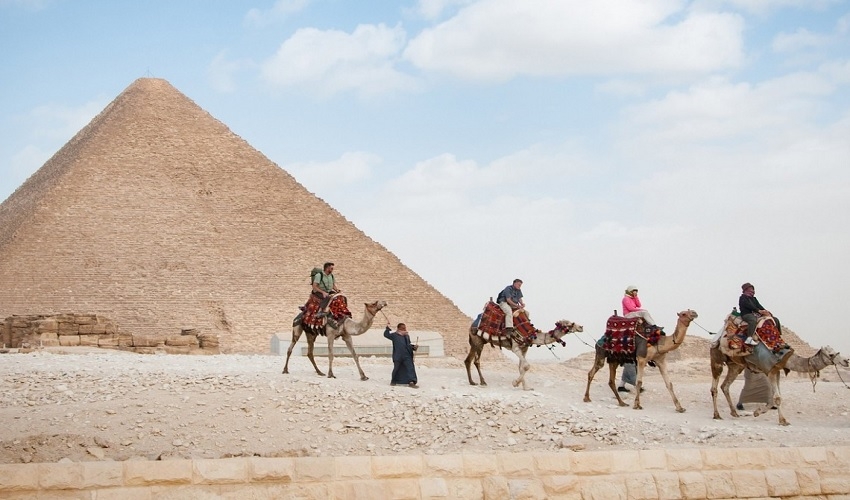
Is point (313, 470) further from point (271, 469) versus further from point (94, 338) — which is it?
point (94, 338)

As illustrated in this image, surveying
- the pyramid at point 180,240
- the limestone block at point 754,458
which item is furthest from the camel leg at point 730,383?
the pyramid at point 180,240

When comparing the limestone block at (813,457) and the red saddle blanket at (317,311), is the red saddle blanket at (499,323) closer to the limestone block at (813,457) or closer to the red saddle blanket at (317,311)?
the red saddle blanket at (317,311)

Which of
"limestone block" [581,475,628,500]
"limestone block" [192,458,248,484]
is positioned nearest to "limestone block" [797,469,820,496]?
"limestone block" [581,475,628,500]

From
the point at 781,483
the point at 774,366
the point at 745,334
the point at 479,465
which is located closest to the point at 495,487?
the point at 479,465

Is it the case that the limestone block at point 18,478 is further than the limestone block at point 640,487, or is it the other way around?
the limestone block at point 640,487

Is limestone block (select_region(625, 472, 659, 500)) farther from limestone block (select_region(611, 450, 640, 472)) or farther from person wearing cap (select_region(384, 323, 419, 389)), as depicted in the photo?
person wearing cap (select_region(384, 323, 419, 389))

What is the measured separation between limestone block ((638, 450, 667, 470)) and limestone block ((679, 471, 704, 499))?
0.14 meters

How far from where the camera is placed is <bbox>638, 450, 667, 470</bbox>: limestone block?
8.96 metres

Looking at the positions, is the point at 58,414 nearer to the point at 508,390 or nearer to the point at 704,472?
the point at 508,390

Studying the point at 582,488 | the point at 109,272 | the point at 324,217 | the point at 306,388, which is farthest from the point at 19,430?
the point at 324,217

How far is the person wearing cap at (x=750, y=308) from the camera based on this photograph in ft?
45.2

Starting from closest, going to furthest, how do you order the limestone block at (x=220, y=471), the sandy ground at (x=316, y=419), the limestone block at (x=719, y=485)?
1. the limestone block at (x=220, y=471)
2. the limestone block at (x=719, y=485)
3. the sandy ground at (x=316, y=419)

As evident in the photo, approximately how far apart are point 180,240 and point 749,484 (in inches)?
1358

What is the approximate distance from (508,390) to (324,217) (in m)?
32.2
